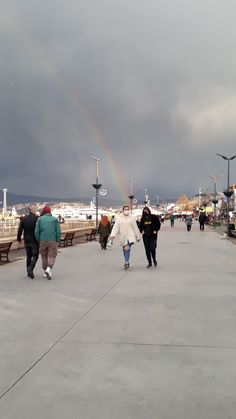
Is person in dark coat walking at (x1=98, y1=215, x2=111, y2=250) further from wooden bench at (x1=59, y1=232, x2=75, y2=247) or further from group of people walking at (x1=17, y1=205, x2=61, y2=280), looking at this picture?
group of people walking at (x1=17, y1=205, x2=61, y2=280)

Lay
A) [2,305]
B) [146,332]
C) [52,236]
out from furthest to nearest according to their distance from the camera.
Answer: [52,236], [2,305], [146,332]

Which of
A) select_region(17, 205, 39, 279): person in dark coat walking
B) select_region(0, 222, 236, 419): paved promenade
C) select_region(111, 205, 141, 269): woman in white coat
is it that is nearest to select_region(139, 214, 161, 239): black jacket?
select_region(111, 205, 141, 269): woman in white coat

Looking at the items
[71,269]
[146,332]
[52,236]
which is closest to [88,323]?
[146,332]

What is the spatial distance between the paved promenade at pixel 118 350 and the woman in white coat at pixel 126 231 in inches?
114

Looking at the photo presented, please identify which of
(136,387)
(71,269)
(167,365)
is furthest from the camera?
(71,269)

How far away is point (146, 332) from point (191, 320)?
3.31 feet

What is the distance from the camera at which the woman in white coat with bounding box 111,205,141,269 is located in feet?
44.8

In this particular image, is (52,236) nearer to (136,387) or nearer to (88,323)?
(88,323)

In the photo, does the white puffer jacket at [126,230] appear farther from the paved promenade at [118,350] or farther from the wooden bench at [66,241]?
the wooden bench at [66,241]

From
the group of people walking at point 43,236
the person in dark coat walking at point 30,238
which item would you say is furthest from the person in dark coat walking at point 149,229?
the person in dark coat walking at point 30,238

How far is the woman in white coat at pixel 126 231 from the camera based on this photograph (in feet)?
44.8

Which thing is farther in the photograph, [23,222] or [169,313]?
[23,222]

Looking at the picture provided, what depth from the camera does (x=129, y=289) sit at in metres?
9.92

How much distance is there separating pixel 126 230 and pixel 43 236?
315cm
